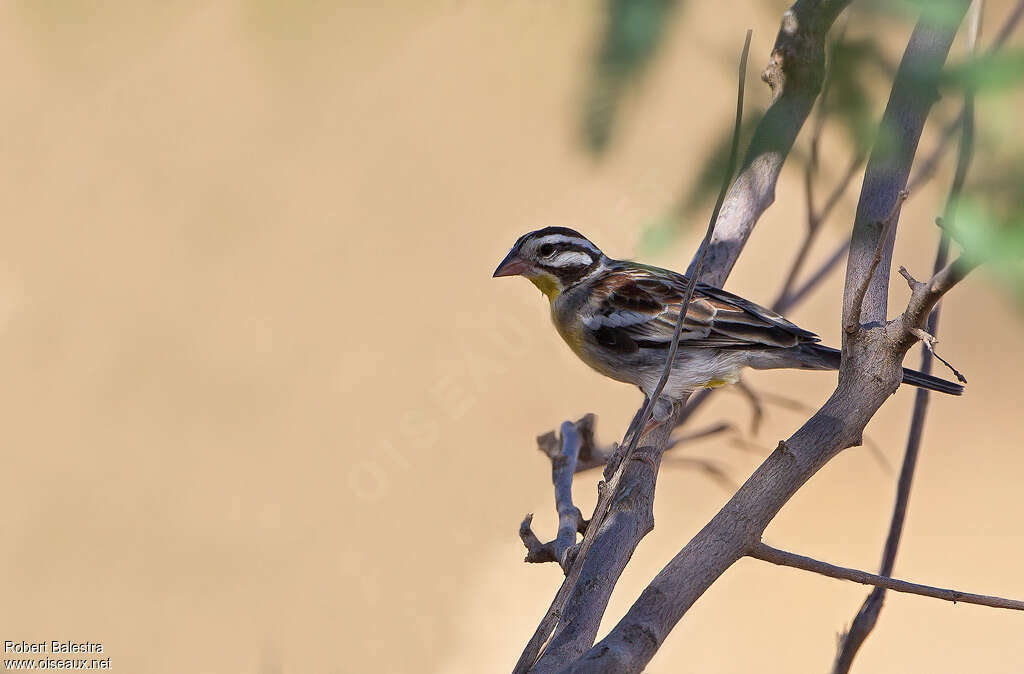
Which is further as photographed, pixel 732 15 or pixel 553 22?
pixel 732 15

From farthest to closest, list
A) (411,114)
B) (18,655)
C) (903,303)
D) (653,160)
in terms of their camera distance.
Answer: (411,114) → (903,303) → (18,655) → (653,160)

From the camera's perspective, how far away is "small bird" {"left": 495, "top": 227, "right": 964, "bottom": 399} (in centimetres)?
401

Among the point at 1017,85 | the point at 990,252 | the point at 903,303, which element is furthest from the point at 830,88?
the point at 903,303

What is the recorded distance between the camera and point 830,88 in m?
1.60

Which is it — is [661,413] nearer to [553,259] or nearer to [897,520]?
[897,520]

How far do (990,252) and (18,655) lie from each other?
6310 millimetres

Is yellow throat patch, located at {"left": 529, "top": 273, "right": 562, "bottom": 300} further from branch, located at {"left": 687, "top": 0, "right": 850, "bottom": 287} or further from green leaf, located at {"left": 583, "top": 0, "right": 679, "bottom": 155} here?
green leaf, located at {"left": 583, "top": 0, "right": 679, "bottom": 155}

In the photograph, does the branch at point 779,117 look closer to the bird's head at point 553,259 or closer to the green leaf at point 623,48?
the green leaf at point 623,48

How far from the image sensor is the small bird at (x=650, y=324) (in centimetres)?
401

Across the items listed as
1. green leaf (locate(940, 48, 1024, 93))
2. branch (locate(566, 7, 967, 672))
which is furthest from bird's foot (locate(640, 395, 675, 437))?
green leaf (locate(940, 48, 1024, 93))

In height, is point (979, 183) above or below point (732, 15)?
below

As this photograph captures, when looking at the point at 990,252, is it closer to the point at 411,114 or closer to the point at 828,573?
the point at 828,573

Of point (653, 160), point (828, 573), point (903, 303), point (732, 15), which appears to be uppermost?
point (903, 303)

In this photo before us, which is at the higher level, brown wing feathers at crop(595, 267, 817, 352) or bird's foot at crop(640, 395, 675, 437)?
brown wing feathers at crop(595, 267, 817, 352)
